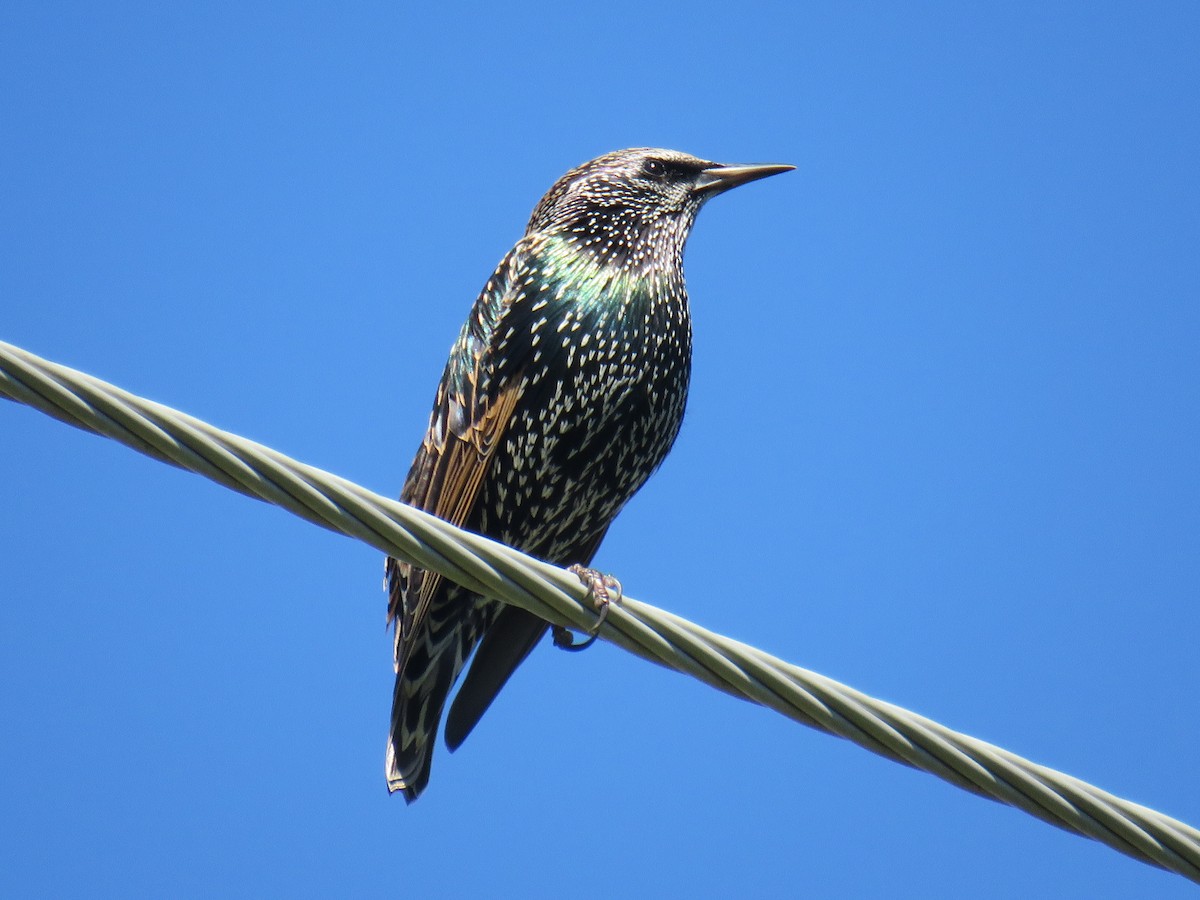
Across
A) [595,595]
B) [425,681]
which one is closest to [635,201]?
[425,681]

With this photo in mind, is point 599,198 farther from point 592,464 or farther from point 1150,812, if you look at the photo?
point 1150,812

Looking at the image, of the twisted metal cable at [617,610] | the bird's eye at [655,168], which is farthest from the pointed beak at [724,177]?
the twisted metal cable at [617,610]

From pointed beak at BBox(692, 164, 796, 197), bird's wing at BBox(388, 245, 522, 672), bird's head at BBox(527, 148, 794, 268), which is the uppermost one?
pointed beak at BBox(692, 164, 796, 197)

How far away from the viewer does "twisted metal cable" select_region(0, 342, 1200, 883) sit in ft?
7.70

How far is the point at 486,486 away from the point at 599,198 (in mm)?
1097

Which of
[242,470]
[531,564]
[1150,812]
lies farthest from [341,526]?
[1150,812]

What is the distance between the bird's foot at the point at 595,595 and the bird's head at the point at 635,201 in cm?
122

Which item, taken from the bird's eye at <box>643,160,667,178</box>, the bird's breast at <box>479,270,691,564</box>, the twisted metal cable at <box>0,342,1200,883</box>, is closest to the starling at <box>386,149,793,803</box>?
the bird's breast at <box>479,270,691,564</box>

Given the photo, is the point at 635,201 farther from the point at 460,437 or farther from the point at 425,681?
the point at 425,681

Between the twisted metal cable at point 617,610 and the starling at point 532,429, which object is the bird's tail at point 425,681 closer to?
the starling at point 532,429

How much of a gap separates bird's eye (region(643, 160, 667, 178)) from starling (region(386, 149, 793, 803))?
33 centimetres

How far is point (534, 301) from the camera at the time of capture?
15.5ft

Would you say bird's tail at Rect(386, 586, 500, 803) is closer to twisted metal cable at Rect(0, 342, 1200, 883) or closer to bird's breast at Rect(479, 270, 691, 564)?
bird's breast at Rect(479, 270, 691, 564)

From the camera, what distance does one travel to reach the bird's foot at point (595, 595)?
8.95 feet
